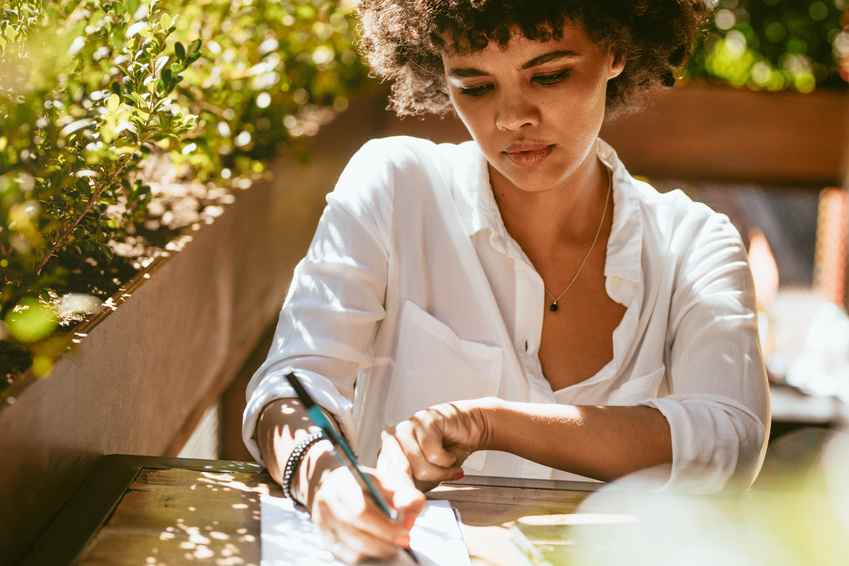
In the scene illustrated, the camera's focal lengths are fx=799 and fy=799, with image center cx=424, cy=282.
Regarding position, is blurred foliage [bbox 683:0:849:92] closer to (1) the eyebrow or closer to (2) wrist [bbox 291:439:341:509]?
(1) the eyebrow

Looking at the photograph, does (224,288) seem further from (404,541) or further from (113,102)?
(404,541)

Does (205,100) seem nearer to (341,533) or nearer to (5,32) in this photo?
(5,32)

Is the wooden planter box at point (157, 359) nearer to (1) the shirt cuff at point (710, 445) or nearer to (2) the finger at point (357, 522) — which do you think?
(2) the finger at point (357, 522)

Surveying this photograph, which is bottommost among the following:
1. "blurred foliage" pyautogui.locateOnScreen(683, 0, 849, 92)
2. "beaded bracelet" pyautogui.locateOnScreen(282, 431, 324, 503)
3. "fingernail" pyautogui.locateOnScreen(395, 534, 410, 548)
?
"fingernail" pyautogui.locateOnScreen(395, 534, 410, 548)

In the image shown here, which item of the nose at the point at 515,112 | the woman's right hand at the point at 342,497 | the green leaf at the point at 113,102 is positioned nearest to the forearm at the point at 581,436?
the woman's right hand at the point at 342,497

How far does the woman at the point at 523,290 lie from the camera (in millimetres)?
1379

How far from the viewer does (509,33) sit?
1.52 meters

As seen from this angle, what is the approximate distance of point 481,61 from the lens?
1.56 metres

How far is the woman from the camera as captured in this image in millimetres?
1379

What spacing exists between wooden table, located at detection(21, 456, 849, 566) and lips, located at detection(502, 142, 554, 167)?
25.5 inches

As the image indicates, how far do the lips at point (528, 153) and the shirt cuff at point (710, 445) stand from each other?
0.53m

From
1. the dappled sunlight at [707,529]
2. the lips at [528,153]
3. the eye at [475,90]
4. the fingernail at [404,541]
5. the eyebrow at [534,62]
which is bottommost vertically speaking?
the dappled sunlight at [707,529]

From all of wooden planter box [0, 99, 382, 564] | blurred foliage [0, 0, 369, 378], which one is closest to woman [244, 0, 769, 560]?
wooden planter box [0, 99, 382, 564]

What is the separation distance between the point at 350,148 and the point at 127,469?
362 centimetres
